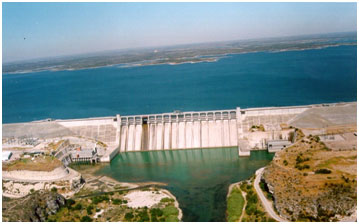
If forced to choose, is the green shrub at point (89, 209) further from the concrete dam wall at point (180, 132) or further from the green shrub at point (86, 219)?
the concrete dam wall at point (180, 132)

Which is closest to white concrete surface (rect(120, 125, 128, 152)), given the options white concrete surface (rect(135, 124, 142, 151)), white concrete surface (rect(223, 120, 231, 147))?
white concrete surface (rect(135, 124, 142, 151))

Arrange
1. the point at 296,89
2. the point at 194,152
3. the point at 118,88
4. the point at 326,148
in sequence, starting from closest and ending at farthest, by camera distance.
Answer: the point at 326,148 < the point at 194,152 < the point at 296,89 < the point at 118,88

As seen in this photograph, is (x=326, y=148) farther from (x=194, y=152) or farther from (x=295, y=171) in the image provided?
(x=194, y=152)

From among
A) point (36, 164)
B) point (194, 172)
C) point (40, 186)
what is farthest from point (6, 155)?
point (194, 172)

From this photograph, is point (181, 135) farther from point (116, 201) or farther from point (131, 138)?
point (116, 201)

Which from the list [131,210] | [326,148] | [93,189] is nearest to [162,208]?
[131,210]

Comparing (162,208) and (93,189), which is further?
(93,189)
